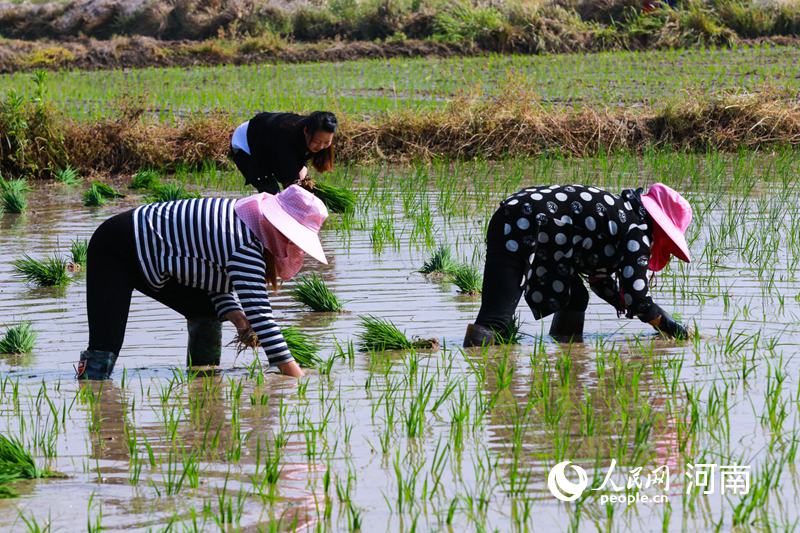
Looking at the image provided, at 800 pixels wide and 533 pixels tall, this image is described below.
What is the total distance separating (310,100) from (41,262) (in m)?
7.47

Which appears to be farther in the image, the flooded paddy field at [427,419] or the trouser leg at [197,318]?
the trouser leg at [197,318]

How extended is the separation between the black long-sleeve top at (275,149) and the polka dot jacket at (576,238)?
2.31 meters

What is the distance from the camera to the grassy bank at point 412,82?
45.2 feet

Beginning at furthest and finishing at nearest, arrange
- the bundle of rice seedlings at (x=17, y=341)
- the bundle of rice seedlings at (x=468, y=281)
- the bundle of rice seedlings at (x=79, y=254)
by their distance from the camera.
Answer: the bundle of rice seedlings at (x=79, y=254) < the bundle of rice seedlings at (x=468, y=281) < the bundle of rice seedlings at (x=17, y=341)

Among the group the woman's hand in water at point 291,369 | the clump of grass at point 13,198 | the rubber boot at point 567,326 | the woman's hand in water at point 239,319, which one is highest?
the woman's hand in water at point 239,319

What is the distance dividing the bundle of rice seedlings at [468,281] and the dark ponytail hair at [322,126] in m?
1.05

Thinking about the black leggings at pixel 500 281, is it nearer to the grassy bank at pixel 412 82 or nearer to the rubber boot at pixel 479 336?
the rubber boot at pixel 479 336

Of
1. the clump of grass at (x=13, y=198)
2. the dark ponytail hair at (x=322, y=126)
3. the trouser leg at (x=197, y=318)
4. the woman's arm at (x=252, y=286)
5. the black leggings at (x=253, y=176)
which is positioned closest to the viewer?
the woman's arm at (x=252, y=286)

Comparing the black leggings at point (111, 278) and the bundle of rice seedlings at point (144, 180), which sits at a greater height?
the black leggings at point (111, 278)

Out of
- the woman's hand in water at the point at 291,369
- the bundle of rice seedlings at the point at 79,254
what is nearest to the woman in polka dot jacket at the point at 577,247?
the woman's hand in water at the point at 291,369

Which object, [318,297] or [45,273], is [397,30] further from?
[318,297]

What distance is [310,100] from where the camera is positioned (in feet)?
47.0

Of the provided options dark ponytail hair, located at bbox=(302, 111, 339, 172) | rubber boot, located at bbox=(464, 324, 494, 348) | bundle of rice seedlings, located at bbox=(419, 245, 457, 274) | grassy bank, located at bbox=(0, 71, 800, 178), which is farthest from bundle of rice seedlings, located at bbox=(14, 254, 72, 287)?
grassy bank, located at bbox=(0, 71, 800, 178)

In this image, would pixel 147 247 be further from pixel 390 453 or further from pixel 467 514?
pixel 467 514
